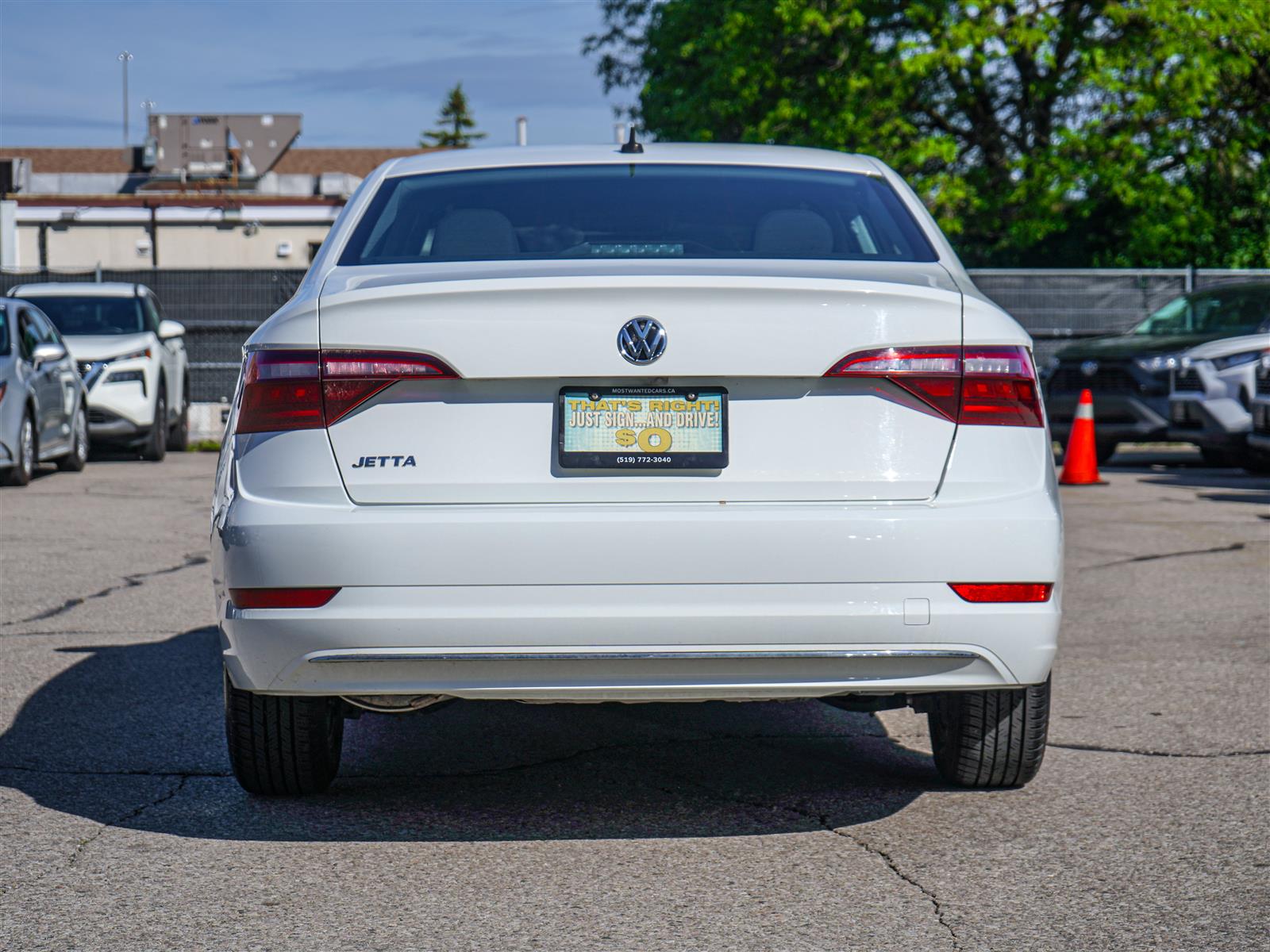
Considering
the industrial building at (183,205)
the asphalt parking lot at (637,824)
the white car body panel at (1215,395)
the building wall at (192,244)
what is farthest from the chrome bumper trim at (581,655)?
the building wall at (192,244)

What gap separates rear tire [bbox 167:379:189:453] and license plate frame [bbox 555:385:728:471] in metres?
16.1

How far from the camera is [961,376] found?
156 inches

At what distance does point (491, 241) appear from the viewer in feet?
15.0

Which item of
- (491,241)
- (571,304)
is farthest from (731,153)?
(571,304)

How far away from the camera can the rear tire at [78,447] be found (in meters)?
15.8

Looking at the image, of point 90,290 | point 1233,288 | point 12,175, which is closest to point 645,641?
point 1233,288

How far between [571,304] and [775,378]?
48 centimetres

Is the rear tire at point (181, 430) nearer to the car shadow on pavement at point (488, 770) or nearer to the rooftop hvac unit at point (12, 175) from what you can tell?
the car shadow on pavement at point (488, 770)

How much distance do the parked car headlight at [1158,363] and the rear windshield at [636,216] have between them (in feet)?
39.3

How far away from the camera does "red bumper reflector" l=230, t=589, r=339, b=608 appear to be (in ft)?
12.7

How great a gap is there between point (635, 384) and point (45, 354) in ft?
37.3

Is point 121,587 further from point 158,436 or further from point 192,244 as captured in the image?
point 192,244

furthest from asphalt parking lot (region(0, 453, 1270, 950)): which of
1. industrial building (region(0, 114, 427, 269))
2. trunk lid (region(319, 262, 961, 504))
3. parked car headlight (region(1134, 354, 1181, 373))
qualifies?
industrial building (region(0, 114, 427, 269))

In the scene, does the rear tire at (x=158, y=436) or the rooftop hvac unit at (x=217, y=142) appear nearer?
the rear tire at (x=158, y=436)
